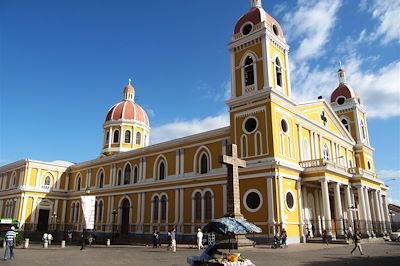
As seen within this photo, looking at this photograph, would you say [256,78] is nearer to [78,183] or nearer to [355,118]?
[355,118]

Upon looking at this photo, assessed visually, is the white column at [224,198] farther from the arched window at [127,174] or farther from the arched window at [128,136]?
the arched window at [128,136]

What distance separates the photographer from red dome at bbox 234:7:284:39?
26.6 m

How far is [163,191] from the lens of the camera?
31938mm

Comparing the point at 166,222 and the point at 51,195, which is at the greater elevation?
the point at 51,195

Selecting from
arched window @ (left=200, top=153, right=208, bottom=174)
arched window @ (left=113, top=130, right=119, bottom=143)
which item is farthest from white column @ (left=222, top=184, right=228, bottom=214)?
arched window @ (left=113, top=130, right=119, bottom=143)

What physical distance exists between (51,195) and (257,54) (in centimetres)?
3211

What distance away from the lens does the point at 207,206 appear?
91.5 ft

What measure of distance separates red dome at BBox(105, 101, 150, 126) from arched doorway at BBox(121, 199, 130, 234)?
1242 cm

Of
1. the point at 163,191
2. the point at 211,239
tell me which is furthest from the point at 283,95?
the point at 163,191

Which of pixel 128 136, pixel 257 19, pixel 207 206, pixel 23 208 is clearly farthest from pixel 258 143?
pixel 23 208

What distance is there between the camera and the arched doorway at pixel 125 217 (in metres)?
35.2

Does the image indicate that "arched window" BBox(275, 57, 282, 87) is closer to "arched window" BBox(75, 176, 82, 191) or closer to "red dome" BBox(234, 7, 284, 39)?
"red dome" BBox(234, 7, 284, 39)

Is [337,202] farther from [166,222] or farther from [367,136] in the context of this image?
[367,136]

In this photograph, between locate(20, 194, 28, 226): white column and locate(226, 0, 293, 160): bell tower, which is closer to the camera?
locate(226, 0, 293, 160): bell tower
